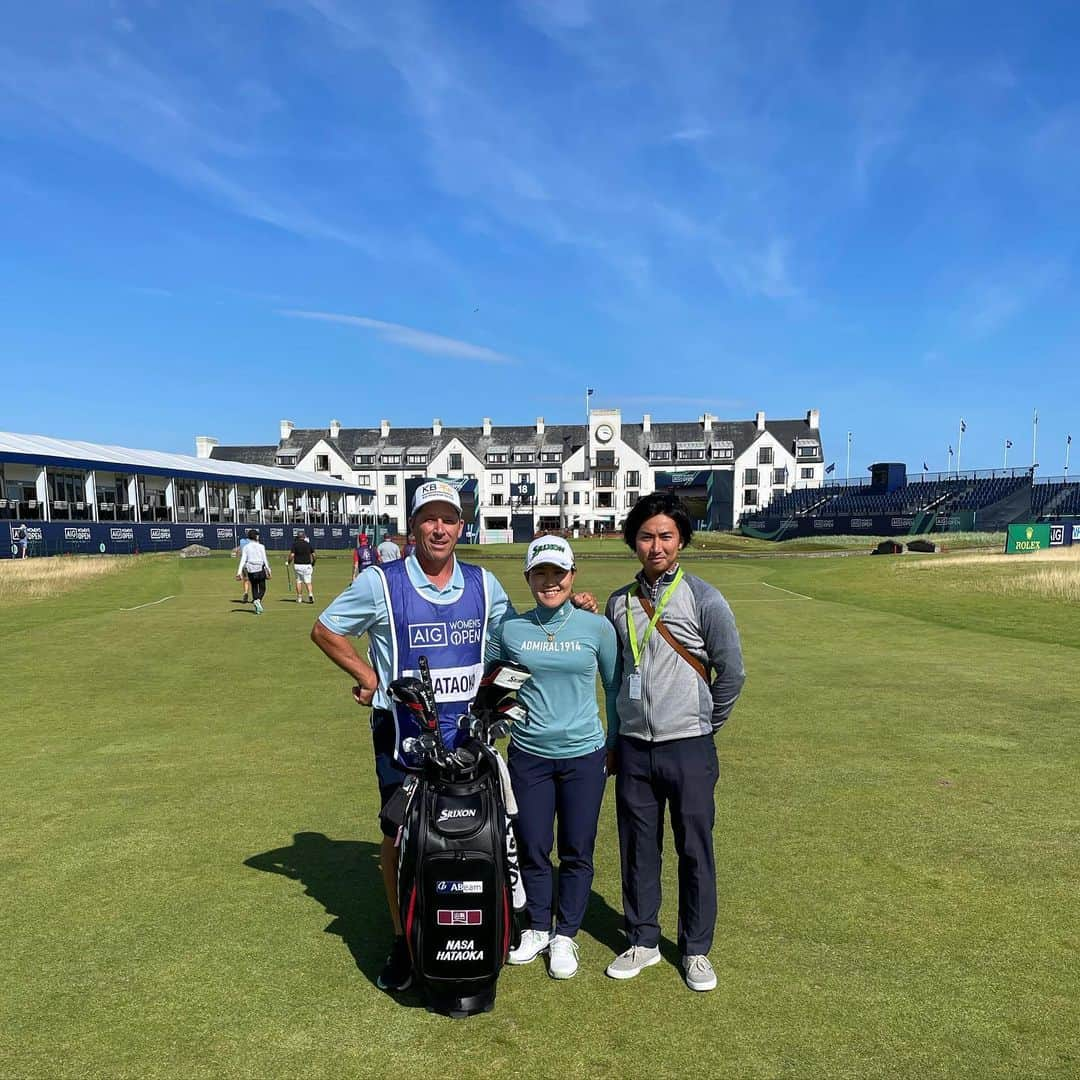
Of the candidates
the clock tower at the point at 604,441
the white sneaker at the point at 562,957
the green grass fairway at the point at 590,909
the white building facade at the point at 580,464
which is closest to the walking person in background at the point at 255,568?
the green grass fairway at the point at 590,909

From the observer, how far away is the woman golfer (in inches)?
152

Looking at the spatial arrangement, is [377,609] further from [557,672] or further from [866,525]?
[866,525]

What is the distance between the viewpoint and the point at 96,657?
42.2 ft

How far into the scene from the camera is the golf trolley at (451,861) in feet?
11.0

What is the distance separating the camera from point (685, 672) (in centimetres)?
382

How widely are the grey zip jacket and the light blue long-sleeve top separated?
183mm

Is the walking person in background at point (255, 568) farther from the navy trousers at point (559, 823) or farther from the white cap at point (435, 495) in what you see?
the navy trousers at point (559, 823)

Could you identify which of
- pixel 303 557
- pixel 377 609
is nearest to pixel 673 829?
pixel 377 609

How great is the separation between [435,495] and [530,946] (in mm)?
2399

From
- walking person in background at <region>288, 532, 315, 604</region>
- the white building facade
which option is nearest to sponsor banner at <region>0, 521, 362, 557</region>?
walking person in background at <region>288, 532, 315, 604</region>

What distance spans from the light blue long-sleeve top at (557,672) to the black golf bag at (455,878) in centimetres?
51

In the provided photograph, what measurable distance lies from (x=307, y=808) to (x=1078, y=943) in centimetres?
508

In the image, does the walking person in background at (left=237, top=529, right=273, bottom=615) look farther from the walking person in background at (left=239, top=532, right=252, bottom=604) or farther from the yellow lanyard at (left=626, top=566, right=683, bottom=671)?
the yellow lanyard at (left=626, top=566, right=683, bottom=671)

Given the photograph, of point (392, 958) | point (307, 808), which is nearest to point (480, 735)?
point (392, 958)
